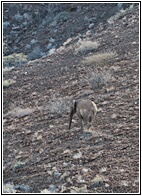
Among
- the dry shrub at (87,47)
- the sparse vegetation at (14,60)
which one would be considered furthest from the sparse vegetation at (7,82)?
the sparse vegetation at (14,60)

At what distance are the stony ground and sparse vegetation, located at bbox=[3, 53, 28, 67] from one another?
510 centimetres

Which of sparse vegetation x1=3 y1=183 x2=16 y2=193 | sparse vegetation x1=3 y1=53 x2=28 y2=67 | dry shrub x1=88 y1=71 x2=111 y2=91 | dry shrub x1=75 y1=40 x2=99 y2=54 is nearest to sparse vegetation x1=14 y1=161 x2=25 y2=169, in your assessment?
sparse vegetation x1=3 y1=183 x2=16 y2=193

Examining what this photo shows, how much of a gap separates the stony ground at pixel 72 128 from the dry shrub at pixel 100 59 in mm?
249

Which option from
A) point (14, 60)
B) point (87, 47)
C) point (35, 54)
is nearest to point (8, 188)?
point (87, 47)

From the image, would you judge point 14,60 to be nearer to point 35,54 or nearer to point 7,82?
point 35,54

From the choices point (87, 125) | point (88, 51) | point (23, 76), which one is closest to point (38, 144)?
point (87, 125)

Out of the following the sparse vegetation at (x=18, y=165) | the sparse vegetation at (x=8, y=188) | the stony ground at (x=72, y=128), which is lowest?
the sparse vegetation at (x=8, y=188)

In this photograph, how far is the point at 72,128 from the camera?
1156 centimetres

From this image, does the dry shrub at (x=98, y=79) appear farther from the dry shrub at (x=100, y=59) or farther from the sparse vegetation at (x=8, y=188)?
the sparse vegetation at (x=8, y=188)

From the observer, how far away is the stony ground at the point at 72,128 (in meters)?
8.97

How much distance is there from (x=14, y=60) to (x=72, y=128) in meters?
13.7

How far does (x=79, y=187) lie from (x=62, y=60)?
10398 mm

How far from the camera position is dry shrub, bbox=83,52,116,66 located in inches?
649

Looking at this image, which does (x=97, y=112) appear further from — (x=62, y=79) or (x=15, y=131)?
(x=62, y=79)
